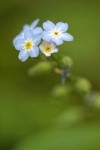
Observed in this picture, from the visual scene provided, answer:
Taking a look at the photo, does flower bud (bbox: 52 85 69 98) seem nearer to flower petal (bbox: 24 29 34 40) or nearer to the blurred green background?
the blurred green background

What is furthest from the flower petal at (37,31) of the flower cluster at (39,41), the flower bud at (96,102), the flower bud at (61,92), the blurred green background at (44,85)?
the blurred green background at (44,85)

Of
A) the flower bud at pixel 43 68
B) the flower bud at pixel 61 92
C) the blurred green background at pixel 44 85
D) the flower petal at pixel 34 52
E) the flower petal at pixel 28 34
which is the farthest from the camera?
the blurred green background at pixel 44 85

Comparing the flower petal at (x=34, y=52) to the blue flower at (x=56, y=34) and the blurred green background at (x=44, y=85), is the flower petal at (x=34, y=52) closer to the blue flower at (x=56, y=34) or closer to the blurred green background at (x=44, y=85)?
the blue flower at (x=56, y=34)

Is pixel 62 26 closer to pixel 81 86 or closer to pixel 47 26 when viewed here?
pixel 47 26

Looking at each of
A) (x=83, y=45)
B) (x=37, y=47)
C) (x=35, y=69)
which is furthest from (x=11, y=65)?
(x=37, y=47)

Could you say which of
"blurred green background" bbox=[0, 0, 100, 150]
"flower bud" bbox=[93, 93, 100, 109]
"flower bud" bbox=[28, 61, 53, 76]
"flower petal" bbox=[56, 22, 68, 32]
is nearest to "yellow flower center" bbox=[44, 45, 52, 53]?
"flower petal" bbox=[56, 22, 68, 32]

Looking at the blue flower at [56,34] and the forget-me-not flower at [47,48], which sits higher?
the blue flower at [56,34]

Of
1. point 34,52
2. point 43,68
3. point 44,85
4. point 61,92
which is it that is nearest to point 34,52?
point 34,52
